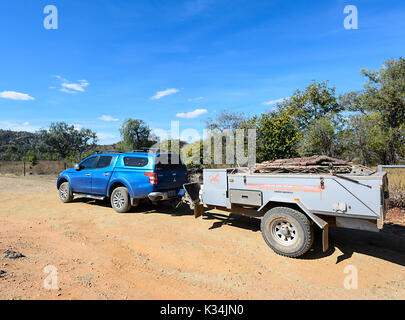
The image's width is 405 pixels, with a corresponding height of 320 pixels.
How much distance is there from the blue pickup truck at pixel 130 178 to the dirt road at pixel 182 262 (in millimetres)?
842

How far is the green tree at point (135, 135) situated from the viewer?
98.6 feet

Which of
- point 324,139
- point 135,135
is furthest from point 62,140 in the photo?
point 324,139

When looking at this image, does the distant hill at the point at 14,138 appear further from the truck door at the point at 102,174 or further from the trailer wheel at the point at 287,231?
the trailer wheel at the point at 287,231

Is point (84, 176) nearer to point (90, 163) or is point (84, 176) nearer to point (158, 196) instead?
point (90, 163)

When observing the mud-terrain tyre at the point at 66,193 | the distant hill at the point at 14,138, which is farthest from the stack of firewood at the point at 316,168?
the distant hill at the point at 14,138

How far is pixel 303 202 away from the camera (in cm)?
408

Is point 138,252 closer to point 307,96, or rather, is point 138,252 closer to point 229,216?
point 229,216

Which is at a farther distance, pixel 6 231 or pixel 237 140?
pixel 237 140

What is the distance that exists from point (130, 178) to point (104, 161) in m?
1.51

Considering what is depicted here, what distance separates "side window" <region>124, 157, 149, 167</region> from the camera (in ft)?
22.4

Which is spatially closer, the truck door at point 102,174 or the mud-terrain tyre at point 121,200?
the mud-terrain tyre at point 121,200

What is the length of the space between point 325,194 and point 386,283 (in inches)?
55.7

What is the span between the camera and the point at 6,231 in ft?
17.1
